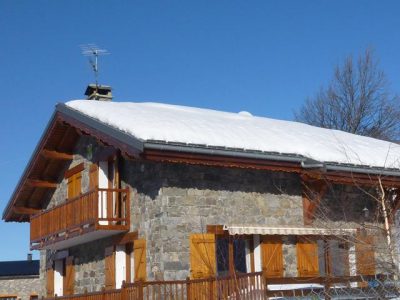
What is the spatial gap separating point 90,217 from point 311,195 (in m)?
5.17

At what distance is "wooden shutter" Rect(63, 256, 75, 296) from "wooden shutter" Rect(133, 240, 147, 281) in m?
4.56

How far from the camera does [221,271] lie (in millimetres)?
17109

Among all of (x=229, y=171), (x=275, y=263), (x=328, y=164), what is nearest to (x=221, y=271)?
(x=275, y=263)

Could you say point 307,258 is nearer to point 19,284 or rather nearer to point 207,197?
point 207,197

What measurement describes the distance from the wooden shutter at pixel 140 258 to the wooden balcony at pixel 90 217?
69 cm

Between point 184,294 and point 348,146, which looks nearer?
point 184,294

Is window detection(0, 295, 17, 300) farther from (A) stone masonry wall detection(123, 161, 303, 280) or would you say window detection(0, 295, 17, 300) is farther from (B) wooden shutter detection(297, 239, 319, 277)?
(B) wooden shutter detection(297, 239, 319, 277)

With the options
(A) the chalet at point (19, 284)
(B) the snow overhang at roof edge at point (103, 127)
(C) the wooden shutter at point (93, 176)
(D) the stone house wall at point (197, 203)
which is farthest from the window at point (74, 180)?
(A) the chalet at point (19, 284)

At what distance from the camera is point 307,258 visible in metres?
16.9

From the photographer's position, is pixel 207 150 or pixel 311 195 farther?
pixel 311 195

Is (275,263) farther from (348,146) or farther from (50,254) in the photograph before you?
(50,254)

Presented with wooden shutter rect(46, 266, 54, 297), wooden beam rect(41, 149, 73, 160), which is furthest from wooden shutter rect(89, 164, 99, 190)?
wooden shutter rect(46, 266, 54, 297)

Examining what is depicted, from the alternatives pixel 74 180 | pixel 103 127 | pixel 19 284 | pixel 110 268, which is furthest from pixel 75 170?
pixel 19 284

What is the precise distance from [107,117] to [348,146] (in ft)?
21.2
